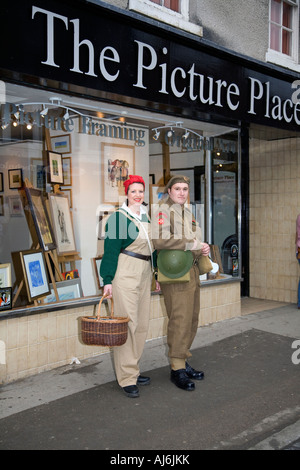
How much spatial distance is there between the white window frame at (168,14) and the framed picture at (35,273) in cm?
317

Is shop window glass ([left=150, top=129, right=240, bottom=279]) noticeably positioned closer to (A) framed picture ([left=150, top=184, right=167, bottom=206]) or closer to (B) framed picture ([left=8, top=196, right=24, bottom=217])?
(A) framed picture ([left=150, top=184, right=167, bottom=206])

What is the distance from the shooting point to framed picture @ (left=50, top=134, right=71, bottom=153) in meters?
6.20

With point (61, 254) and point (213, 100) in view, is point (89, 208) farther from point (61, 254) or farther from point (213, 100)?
point (213, 100)

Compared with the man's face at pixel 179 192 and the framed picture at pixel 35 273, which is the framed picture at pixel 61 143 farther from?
the man's face at pixel 179 192

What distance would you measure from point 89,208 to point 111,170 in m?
0.67

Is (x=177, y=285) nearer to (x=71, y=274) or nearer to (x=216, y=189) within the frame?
(x=71, y=274)

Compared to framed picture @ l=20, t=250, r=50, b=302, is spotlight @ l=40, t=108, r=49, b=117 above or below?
above

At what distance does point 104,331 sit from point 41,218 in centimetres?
223

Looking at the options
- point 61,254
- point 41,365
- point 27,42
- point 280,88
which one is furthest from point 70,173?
point 280,88

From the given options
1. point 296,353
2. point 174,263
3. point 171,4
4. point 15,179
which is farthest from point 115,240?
point 171,4

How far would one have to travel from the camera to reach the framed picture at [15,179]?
6.01 metres

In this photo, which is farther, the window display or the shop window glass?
the shop window glass

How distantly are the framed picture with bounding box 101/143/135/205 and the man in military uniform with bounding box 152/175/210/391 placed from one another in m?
2.22

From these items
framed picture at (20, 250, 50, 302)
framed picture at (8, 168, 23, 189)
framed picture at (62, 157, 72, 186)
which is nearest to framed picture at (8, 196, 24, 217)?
framed picture at (8, 168, 23, 189)
